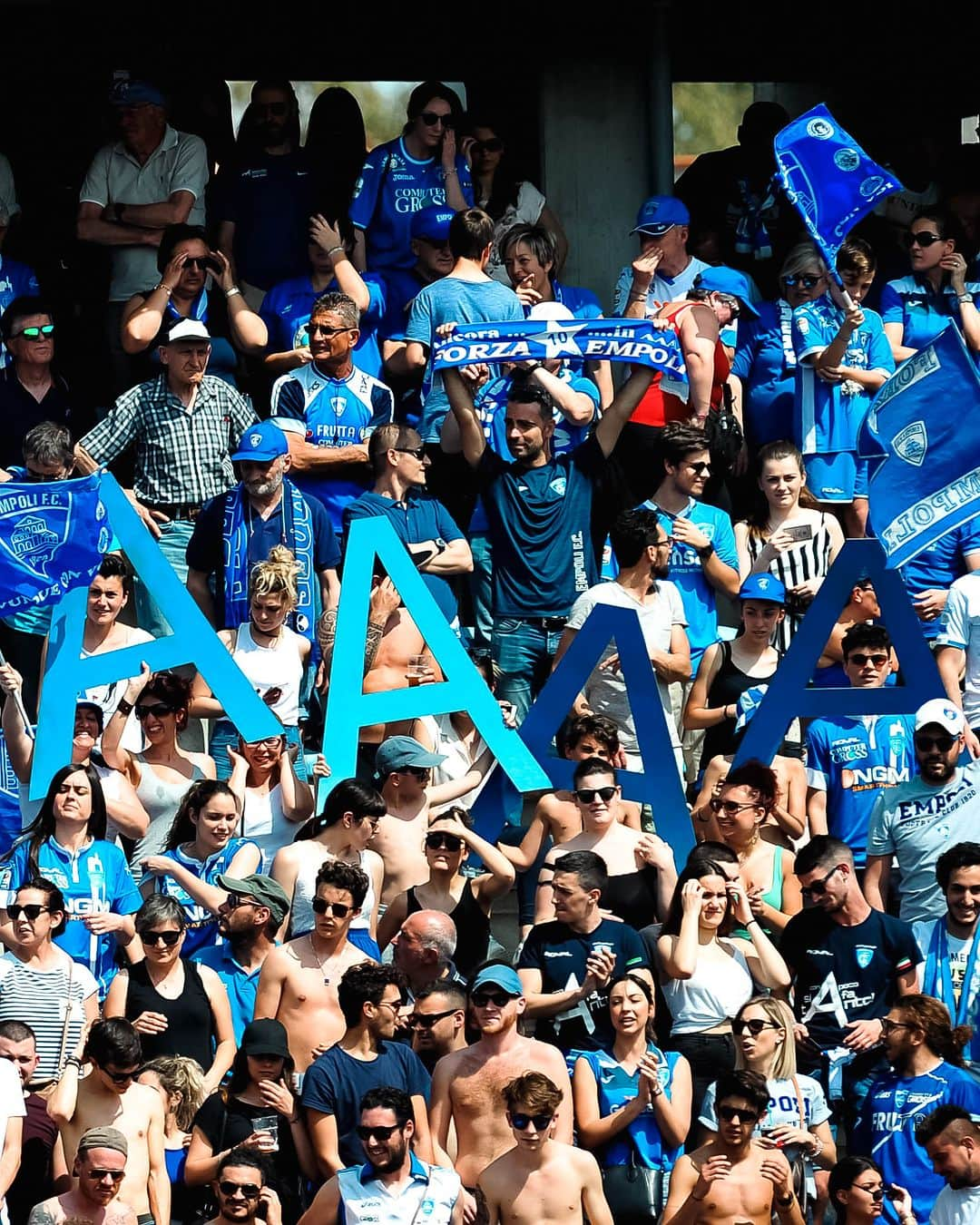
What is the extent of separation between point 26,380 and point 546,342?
2887 millimetres

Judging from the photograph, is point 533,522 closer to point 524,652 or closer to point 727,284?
point 524,652

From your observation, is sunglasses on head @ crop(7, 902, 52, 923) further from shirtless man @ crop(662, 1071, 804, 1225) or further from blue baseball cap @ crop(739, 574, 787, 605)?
blue baseball cap @ crop(739, 574, 787, 605)

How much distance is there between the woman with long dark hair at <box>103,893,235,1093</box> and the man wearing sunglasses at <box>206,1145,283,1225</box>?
847 mm

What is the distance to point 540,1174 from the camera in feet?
39.8

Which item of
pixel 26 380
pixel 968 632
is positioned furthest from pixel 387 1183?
pixel 26 380

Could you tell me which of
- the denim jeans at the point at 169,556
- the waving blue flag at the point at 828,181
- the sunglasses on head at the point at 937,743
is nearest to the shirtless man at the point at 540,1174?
the sunglasses on head at the point at 937,743

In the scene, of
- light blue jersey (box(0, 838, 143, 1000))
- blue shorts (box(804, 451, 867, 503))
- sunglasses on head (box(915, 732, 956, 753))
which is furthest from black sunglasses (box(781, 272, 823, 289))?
light blue jersey (box(0, 838, 143, 1000))

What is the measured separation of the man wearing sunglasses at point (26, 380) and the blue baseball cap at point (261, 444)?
4.13 ft

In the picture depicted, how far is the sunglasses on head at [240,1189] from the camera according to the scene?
38.3 feet

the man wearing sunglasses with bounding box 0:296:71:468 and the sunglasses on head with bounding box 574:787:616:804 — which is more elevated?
the man wearing sunglasses with bounding box 0:296:71:468

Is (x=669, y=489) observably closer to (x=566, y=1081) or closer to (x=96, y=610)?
(x=96, y=610)

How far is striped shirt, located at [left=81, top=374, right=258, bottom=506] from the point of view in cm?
1586

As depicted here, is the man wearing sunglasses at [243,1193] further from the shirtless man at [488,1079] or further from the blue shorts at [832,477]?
the blue shorts at [832,477]

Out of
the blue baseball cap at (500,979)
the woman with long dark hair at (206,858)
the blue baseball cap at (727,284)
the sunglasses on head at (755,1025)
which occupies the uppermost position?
the blue baseball cap at (727,284)
